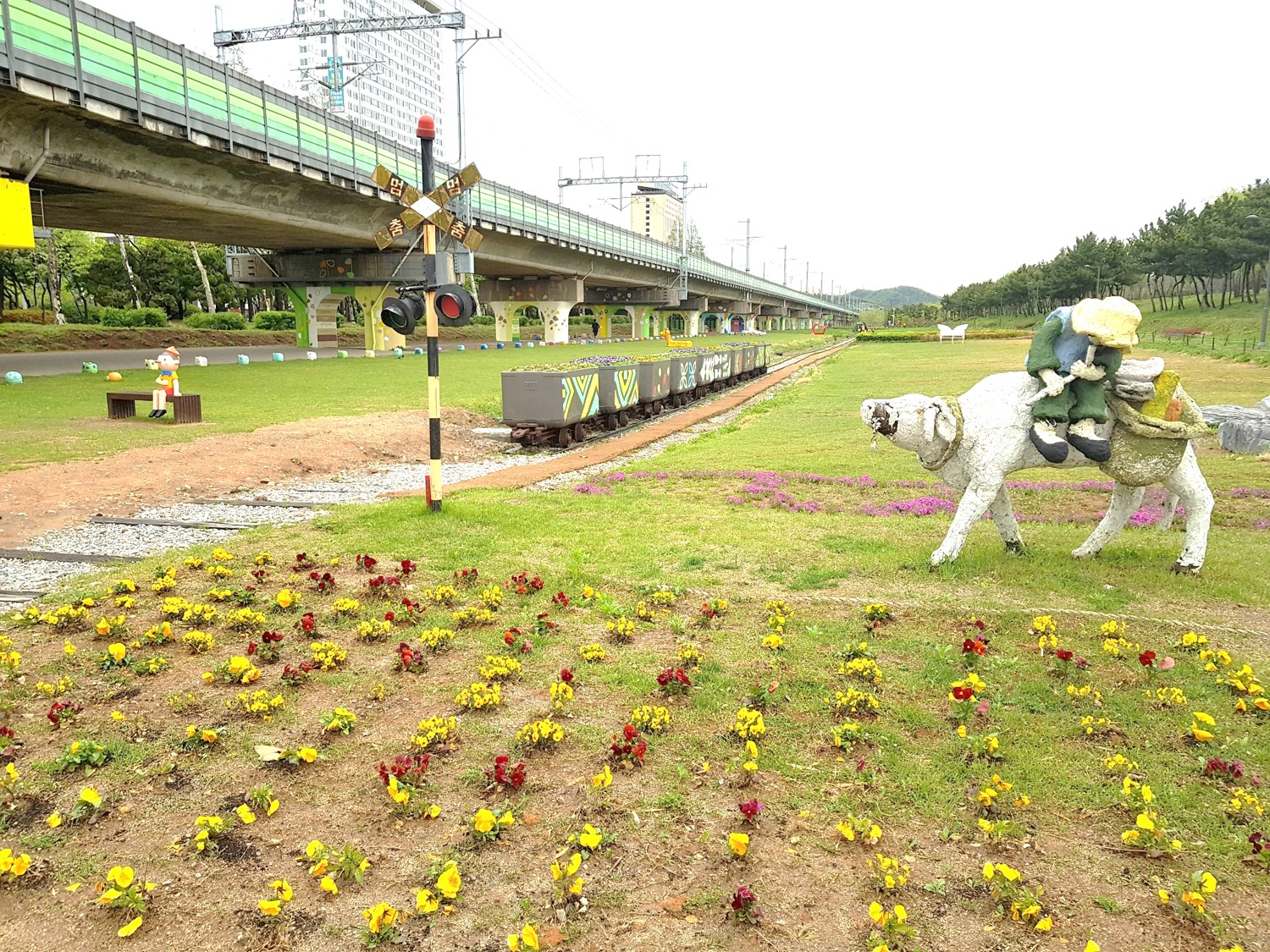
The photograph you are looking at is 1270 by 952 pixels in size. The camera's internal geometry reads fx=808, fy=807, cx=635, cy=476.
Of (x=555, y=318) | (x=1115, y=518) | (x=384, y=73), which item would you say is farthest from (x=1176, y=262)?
(x=1115, y=518)

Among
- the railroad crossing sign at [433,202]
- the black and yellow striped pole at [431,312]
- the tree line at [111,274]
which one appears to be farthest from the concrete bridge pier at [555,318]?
the railroad crossing sign at [433,202]

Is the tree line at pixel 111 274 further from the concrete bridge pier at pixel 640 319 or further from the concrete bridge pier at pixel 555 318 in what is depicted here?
the concrete bridge pier at pixel 640 319

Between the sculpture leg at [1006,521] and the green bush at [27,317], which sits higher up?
the green bush at [27,317]

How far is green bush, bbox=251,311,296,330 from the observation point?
205 ft

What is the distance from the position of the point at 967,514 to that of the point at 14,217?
70.4ft

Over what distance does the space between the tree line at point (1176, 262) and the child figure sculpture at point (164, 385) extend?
7107 centimetres

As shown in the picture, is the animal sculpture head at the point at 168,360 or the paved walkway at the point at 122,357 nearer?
the animal sculpture head at the point at 168,360

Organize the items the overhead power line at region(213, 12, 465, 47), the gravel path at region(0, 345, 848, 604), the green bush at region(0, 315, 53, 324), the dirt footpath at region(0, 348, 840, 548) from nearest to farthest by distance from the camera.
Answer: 1. the gravel path at region(0, 345, 848, 604)
2. the dirt footpath at region(0, 348, 840, 548)
3. the overhead power line at region(213, 12, 465, 47)
4. the green bush at region(0, 315, 53, 324)

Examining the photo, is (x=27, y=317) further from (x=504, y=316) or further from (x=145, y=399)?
(x=145, y=399)

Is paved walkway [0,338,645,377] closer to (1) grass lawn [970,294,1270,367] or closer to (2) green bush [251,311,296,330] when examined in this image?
(2) green bush [251,311,296,330]

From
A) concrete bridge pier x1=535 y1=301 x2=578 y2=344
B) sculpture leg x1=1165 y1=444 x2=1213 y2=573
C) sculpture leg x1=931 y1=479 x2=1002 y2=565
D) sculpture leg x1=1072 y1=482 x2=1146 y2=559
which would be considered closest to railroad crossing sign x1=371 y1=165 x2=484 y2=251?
sculpture leg x1=931 y1=479 x2=1002 y2=565

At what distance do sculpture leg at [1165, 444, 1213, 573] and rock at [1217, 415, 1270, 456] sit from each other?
36.9 ft

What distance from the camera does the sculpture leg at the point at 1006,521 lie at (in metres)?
9.14

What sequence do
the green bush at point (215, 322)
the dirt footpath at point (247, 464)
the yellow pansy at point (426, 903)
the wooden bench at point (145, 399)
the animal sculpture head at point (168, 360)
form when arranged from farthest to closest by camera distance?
the green bush at point (215, 322) → the wooden bench at point (145, 399) → the animal sculpture head at point (168, 360) → the dirt footpath at point (247, 464) → the yellow pansy at point (426, 903)
